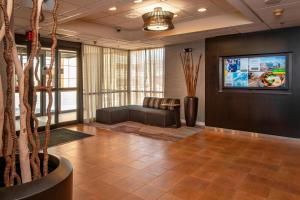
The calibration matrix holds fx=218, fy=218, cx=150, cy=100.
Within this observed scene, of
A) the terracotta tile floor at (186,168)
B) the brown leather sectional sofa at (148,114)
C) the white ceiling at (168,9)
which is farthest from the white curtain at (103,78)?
the terracotta tile floor at (186,168)

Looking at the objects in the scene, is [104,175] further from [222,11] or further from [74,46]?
[74,46]

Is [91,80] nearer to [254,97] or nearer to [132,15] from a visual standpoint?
[132,15]

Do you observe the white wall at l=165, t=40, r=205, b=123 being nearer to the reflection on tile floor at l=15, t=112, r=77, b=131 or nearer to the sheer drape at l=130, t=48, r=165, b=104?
the sheer drape at l=130, t=48, r=165, b=104

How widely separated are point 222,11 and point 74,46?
4.05 m

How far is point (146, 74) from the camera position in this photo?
762cm

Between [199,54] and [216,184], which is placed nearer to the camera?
[216,184]

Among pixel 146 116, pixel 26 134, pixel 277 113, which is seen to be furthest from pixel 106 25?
pixel 26 134

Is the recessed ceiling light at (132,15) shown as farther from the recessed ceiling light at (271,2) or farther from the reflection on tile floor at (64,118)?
the reflection on tile floor at (64,118)

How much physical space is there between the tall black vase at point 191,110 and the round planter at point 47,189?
16.6ft

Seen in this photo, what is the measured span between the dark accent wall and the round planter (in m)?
4.83

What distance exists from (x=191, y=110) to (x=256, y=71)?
1899 mm

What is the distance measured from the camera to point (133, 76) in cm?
800

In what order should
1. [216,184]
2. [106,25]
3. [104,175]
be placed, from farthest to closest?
[106,25] < [104,175] < [216,184]

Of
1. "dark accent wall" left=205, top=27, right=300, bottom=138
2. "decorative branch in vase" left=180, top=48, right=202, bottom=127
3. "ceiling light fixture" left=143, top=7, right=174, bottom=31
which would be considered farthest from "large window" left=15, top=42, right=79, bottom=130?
"dark accent wall" left=205, top=27, right=300, bottom=138
